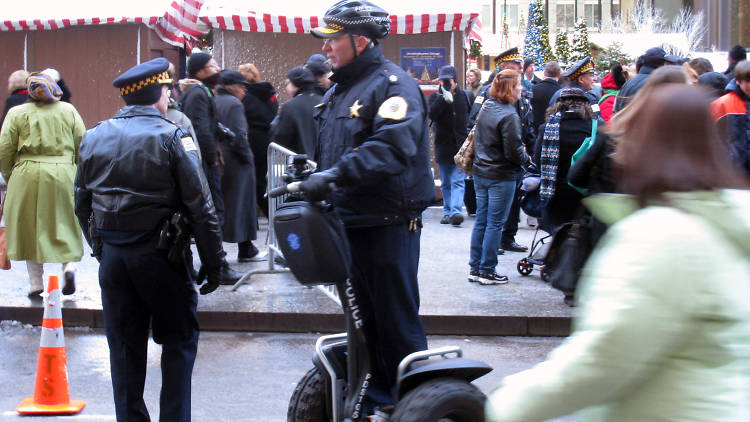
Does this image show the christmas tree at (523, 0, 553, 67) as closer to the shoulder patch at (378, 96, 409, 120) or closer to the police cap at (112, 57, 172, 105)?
the police cap at (112, 57, 172, 105)

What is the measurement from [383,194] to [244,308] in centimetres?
365

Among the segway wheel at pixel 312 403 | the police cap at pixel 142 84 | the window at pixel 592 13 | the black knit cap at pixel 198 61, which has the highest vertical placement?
the window at pixel 592 13

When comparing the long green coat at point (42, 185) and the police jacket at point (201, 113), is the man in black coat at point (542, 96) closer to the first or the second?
the police jacket at point (201, 113)

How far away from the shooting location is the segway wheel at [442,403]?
3695mm

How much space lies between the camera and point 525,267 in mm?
8711

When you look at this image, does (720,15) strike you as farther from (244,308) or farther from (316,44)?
(244,308)

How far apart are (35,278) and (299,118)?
8.77 ft

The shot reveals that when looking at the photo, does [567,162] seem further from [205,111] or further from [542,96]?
[542,96]

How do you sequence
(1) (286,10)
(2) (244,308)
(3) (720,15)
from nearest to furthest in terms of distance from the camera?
(2) (244,308), (1) (286,10), (3) (720,15)

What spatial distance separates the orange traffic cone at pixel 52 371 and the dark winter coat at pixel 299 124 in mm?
3640

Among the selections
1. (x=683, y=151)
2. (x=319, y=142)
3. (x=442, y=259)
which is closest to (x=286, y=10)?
(x=442, y=259)

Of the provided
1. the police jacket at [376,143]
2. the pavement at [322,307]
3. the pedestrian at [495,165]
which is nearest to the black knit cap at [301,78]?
the pedestrian at [495,165]

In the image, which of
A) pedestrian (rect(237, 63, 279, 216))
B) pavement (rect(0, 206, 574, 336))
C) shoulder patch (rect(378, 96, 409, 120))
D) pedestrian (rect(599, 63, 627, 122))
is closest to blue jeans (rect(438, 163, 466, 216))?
pedestrian (rect(237, 63, 279, 216))

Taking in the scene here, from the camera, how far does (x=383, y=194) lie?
400cm
